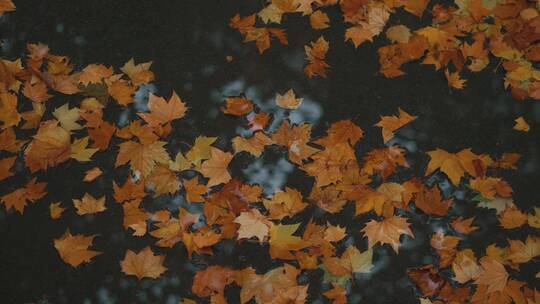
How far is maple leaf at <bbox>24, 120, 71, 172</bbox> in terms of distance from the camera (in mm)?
2924

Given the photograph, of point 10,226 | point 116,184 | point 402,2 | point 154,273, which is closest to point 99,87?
point 116,184

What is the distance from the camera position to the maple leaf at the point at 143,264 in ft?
8.74

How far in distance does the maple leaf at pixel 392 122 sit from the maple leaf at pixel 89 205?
5.67ft

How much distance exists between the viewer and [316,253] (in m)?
2.67

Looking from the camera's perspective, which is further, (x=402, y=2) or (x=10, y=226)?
(x=402, y=2)

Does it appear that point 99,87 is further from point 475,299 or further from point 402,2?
point 475,299

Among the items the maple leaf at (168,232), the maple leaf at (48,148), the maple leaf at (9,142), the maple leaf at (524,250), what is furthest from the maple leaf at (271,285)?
the maple leaf at (9,142)

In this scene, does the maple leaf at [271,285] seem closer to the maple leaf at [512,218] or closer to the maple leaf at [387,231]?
the maple leaf at [387,231]

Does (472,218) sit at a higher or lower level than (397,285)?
higher

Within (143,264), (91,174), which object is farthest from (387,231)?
(91,174)

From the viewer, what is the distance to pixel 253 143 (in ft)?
10.0

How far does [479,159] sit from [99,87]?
2406 millimetres

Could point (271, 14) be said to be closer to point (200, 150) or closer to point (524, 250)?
point (200, 150)

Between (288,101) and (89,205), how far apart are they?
1366 mm
